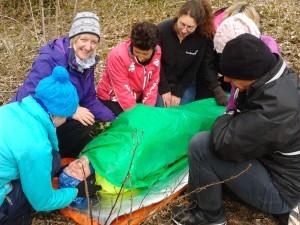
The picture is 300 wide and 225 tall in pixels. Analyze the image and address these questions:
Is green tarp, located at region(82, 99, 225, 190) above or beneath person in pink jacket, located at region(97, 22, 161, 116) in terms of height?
beneath

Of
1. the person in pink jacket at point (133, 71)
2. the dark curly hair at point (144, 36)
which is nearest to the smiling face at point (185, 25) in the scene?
the person in pink jacket at point (133, 71)

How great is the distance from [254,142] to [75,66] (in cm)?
144

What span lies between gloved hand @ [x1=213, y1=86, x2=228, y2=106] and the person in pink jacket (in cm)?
58

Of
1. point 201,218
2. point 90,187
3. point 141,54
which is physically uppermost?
point 141,54

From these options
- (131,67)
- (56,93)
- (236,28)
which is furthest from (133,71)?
(56,93)

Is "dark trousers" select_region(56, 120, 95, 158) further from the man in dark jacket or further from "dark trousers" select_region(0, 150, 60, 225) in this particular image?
the man in dark jacket

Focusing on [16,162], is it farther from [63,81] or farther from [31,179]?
[63,81]

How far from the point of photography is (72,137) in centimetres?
280

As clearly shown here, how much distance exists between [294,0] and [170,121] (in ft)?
13.9

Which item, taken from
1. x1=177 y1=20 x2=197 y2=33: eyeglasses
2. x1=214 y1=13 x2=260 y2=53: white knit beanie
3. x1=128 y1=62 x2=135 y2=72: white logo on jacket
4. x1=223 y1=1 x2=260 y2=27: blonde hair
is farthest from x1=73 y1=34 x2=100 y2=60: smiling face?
x1=223 y1=1 x2=260 y2=27: blonde hair

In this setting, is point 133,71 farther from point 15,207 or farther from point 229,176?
point 15,207

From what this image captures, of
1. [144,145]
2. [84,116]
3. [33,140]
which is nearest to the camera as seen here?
[33,140]

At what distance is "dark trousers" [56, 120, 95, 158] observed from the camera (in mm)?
2766

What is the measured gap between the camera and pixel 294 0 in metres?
5.85
